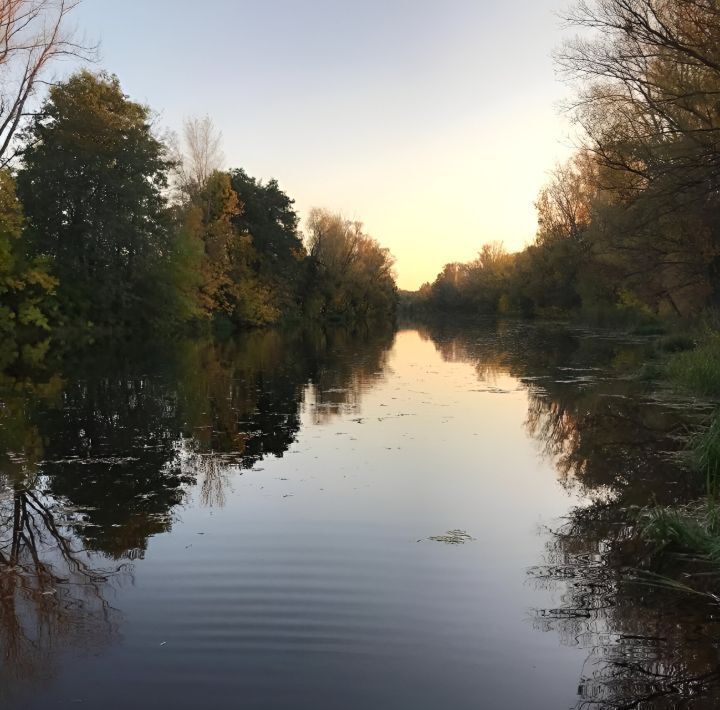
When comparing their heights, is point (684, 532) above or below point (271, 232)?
below

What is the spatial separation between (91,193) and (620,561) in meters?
33.4

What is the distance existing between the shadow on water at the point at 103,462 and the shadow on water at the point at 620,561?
128 inches

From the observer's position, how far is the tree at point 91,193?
107 ft

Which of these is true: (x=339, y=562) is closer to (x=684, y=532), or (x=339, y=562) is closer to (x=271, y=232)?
(x=684, y=532)

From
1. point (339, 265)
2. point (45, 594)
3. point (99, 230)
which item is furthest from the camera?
point (339, 265)

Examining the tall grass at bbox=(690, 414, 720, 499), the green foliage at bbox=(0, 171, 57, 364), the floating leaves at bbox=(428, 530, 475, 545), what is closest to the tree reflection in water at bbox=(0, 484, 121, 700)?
the floating leaves at bbox=(428, 530, 475, 545)

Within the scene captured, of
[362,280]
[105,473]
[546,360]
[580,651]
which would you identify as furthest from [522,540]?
[362,280]

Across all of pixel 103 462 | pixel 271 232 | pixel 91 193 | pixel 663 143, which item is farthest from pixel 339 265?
pixel 103 462

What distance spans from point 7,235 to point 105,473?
24402 mm

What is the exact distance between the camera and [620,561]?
5812mm

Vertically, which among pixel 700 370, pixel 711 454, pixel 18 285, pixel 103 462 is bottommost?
pixel 103 462

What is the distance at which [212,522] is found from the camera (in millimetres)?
6863

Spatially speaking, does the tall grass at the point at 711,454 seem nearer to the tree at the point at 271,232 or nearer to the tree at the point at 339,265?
the tree at the point at 271,232

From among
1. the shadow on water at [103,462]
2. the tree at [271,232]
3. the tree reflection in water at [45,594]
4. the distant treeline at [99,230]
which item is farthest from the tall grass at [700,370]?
the tree at [271,232]
